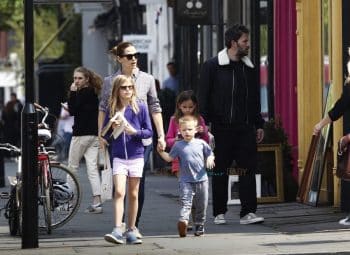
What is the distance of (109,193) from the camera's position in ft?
39.0

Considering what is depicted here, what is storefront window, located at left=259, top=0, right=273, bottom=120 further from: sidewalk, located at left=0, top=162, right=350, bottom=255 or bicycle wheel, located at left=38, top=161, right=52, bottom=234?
bicycle wheel, located at left=38, top=161, right=52, bottom=234

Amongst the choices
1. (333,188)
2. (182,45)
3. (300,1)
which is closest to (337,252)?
(333,188)

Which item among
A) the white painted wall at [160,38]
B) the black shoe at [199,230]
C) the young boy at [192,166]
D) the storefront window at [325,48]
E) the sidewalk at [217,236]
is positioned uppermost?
the white painted wall at [160,38]

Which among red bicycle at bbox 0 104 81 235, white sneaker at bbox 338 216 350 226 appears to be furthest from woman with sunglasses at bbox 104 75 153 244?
white sneaker at bbox 338 216 350 226

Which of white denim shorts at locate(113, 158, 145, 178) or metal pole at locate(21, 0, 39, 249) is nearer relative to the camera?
metal pole at locate(21, 0, 39, 249)

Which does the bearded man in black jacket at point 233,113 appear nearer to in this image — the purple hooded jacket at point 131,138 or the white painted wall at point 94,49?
the purple hooded jacket at point 131,138

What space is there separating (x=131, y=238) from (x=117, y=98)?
4.19 feet

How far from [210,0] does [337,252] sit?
10.1m

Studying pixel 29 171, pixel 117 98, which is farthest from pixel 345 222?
pixel 29 171

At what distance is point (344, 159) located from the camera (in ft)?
41.0

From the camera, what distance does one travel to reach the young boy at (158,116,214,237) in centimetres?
1206

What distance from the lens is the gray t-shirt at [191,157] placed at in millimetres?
12086

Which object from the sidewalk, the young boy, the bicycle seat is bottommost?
the sidewalk

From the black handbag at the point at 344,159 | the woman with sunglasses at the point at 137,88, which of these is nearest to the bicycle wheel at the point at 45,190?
the woman with sunglasses at the point at 137,88
